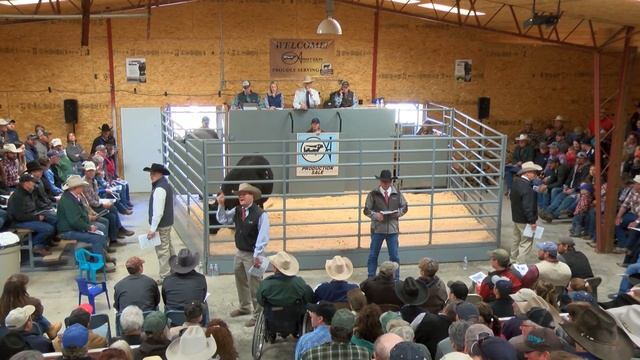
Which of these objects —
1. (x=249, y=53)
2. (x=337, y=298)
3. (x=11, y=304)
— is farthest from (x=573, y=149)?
(x=11, y=304)

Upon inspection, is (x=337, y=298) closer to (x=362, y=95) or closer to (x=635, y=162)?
(x=635, y=162)

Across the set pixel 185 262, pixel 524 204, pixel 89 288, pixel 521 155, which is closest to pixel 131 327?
pixel 185 262

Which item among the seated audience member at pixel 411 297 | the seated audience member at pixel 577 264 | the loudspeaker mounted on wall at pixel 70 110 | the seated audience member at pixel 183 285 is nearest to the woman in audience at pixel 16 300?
the seated audience member at pixel 183 285

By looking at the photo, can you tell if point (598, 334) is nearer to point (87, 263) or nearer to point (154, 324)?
point (154, 324)

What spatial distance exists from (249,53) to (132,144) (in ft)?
12.2

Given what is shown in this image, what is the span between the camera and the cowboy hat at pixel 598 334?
4465 mm

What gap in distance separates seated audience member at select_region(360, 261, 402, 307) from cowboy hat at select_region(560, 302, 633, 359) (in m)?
1.88

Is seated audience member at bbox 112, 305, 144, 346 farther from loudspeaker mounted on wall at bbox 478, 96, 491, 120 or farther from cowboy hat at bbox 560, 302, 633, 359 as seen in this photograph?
loudspeaker mounted on wall at bbox 478, 96, 491, 120

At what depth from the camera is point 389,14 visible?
16.2 meters

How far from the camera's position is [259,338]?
6570 millimetres

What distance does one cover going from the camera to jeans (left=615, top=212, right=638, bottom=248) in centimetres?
1104

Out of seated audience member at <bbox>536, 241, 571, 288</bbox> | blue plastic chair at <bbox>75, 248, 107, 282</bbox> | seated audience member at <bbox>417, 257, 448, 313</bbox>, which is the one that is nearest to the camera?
seated audience member at <bbox>417, 257, 448, 313</bbox>

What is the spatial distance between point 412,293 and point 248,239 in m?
2.55

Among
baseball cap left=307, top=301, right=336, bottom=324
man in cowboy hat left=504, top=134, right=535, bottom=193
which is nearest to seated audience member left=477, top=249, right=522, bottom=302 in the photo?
baseball cap left=307, top=301, right=336, bottom=324
